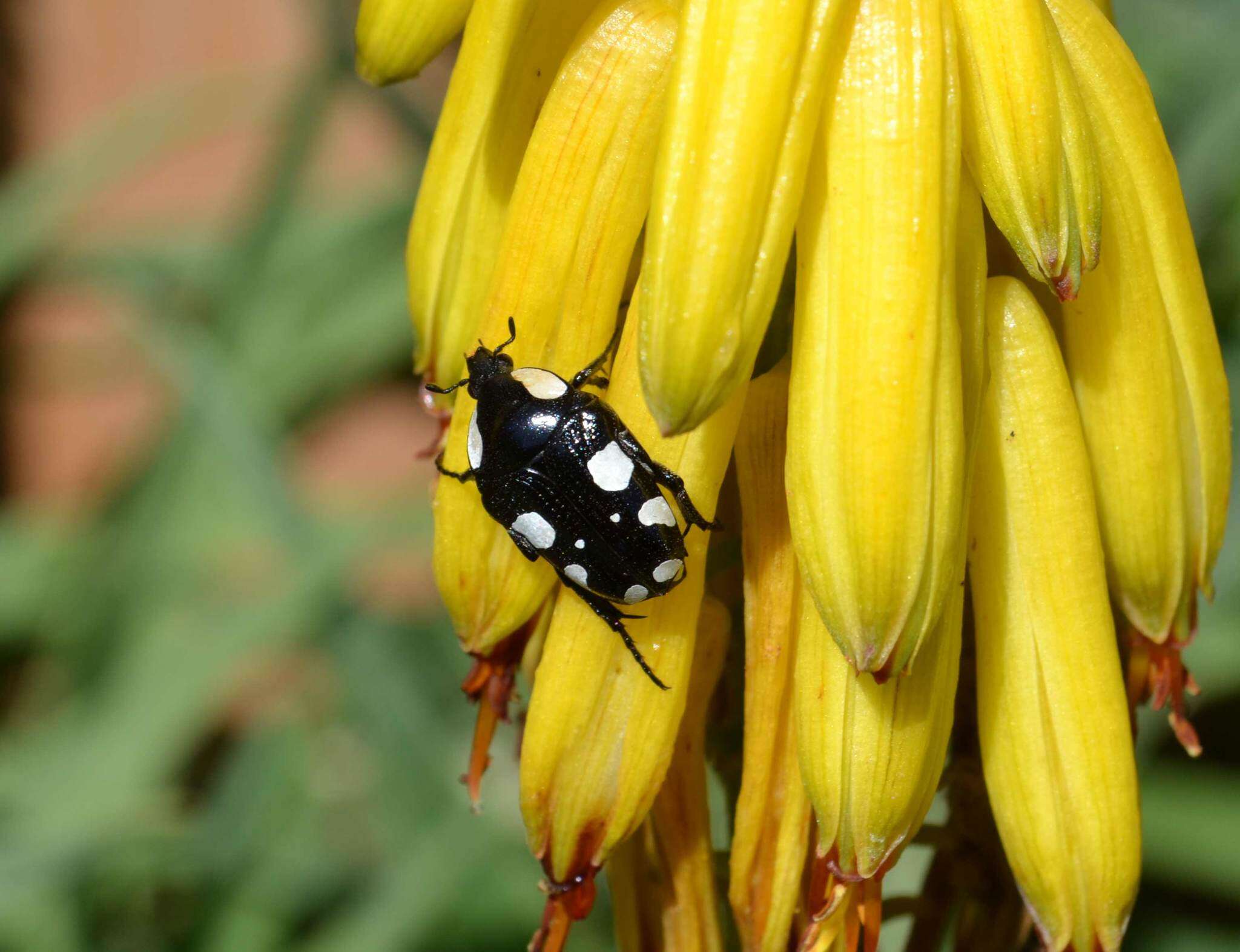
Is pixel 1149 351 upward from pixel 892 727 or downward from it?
upward

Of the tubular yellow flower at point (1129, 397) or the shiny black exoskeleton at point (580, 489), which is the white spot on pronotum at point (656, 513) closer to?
the shiny black exoskeleton at point (580, 489)

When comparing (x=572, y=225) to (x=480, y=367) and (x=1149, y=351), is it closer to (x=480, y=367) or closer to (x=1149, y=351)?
(x=480, y=367)

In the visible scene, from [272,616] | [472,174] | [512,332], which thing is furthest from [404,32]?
[272,616]

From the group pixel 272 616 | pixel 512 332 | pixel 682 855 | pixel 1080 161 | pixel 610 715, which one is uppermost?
pixel 1080 161

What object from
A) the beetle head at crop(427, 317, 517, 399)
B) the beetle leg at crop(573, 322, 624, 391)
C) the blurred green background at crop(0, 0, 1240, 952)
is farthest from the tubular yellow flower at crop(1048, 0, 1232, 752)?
the blurred green background at crop(0, 0, 1240, 952)

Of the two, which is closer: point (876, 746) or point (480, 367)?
point (876, 746)
